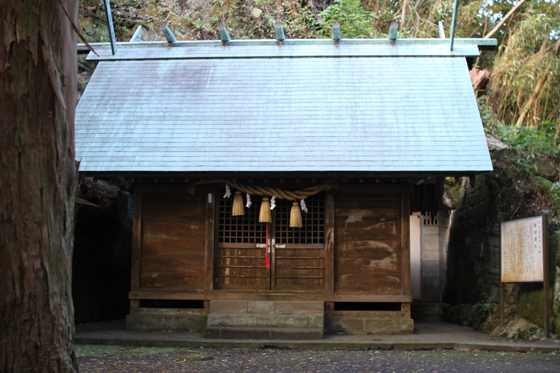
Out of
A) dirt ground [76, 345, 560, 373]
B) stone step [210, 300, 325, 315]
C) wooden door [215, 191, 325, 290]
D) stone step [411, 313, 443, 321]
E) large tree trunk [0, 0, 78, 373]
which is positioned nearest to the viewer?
large tree trunk [0, 0, 78, 373]

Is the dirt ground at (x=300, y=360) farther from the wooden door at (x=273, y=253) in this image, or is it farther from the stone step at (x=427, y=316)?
the stone step at (x=427, y=316)

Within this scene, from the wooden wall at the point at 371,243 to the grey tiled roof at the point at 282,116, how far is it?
1.06 metres

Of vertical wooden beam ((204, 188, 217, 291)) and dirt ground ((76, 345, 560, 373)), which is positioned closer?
dirt ground ((76, 345, 560, 373))

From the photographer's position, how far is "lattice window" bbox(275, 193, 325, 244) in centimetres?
938

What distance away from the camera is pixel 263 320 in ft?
28.8

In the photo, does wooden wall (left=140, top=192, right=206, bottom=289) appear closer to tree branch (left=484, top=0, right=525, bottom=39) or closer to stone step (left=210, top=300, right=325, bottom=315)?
stone step (left=210, top=300, right=325, bottom=315)

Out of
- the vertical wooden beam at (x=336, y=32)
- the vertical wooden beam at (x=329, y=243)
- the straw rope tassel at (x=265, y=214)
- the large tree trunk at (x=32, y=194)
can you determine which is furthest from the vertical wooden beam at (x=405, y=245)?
the large tree trunk at (x=32, y=194)

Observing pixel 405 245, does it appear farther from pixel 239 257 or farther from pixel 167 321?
pixel 167 321

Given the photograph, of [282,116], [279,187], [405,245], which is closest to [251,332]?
[279,187]

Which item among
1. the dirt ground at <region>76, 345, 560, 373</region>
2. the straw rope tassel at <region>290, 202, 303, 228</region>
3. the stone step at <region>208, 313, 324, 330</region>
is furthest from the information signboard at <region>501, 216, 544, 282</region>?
the straw rope tassel at <region>290, 202, 303, 228</region>

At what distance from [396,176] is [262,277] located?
313 cm

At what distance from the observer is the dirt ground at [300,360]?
20.8ft

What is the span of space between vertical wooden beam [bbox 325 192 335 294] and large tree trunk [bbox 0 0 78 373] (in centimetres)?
564

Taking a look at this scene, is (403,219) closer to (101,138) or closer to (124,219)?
(101,138)
